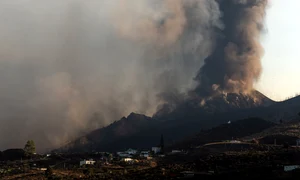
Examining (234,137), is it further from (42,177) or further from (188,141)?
(42,177)

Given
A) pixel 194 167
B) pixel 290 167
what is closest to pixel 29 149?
pixel 194 167

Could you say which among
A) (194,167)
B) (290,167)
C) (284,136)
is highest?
(284,136)

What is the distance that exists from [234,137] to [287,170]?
109m

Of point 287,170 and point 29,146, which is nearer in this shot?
point 287,170

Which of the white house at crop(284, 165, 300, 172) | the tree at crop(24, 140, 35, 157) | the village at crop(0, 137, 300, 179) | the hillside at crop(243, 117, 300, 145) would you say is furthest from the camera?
the tree at crop(24, 140, 35, 157)

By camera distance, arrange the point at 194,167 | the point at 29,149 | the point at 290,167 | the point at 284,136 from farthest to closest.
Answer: the point at 29,149 → the point at 284,136 → the point at 194,167 → the point at 290,167

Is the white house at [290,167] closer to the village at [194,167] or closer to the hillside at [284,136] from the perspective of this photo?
the village at [194,167]

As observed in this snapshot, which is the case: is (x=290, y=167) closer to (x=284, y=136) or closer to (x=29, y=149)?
(x=284, y=136)

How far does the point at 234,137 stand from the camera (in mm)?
197750

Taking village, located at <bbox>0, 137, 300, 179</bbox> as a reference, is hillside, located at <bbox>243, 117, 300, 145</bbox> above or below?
above

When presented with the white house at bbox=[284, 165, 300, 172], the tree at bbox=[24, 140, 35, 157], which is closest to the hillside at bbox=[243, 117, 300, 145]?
the white house at bbox=[284, 165, 300, 172]

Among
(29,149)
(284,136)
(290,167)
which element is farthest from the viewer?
(29,149)

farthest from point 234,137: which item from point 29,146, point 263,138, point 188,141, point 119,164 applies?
point 29,146

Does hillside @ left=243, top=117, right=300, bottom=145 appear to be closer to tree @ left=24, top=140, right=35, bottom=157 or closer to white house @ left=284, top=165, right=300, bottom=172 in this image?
white house @ left=284, top=165, right=300, bottom=172
